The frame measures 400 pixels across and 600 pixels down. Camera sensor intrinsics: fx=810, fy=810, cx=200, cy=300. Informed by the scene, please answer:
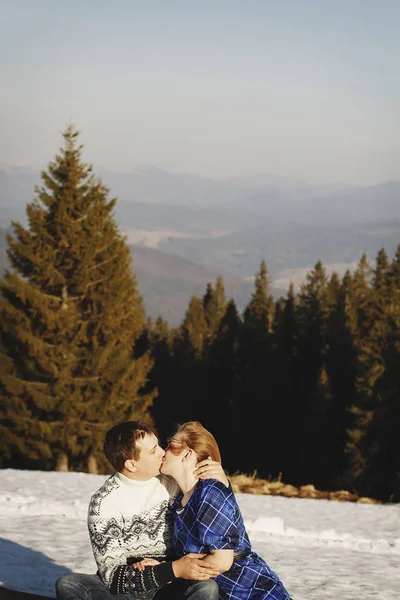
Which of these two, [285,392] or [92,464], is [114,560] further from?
[285,392]

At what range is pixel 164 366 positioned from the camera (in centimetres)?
7075

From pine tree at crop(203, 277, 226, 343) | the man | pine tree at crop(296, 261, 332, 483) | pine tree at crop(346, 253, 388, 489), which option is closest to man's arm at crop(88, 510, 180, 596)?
the man

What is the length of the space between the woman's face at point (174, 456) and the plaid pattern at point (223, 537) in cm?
18

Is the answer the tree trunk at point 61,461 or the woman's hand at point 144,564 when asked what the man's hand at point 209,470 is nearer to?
the woman's hand at point 144,564

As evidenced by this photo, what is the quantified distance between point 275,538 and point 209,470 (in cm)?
641

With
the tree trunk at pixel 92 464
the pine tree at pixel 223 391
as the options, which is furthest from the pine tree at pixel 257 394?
the tree trunk at pixel 92 464

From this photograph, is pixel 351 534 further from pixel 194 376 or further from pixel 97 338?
pixel 194 376

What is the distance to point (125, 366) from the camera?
31.2 m

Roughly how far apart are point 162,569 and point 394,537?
6.87 m

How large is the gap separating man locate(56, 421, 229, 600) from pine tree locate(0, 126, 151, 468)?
24.5 metres

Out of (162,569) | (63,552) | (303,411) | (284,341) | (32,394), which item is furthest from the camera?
(284,341)

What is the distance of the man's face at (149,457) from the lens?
191 inches

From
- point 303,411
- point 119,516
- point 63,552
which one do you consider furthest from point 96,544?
point 303,411

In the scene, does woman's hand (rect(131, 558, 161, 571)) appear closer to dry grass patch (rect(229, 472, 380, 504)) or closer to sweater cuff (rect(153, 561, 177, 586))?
sweater cuff (rect(153, 561, 177, 586))
